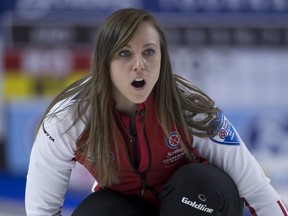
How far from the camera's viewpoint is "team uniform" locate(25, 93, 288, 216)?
1.87 meters

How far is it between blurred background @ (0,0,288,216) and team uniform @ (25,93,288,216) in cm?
181

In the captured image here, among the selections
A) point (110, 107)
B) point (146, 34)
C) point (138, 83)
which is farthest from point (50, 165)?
point (146, 34)

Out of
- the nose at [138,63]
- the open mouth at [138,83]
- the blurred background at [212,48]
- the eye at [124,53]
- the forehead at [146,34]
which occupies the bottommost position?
the blurred background at [212,48]

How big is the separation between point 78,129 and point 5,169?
2217 millimetres

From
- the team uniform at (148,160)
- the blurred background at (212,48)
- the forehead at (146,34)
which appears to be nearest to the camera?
the forehead at (146,34)

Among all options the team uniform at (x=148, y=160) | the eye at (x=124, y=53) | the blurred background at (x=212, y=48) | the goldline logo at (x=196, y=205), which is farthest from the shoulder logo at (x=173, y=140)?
the blurred background at (x=212, y=48)

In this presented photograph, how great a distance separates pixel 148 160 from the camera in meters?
1.90

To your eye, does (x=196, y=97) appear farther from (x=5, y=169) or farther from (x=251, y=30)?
(x=5, y=169)

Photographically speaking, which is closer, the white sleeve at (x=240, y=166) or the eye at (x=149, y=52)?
the eye at (x=149, y=52)

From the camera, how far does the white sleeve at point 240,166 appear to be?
190cm

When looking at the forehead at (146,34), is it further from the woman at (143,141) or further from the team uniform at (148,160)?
the team uniform at (148,160)

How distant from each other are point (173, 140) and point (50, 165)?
33cm

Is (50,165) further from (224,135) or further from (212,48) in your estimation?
(212,48)

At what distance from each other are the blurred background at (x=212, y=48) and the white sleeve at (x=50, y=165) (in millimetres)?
1785
